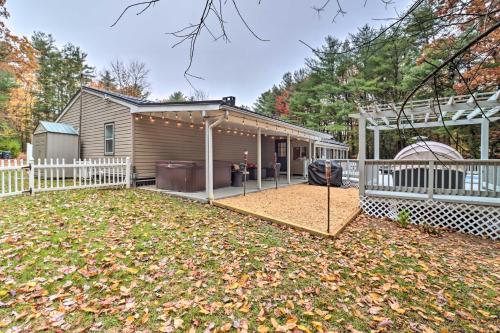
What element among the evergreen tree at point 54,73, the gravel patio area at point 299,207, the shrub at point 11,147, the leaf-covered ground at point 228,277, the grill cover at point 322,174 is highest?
the evergreen tree at point 54,73

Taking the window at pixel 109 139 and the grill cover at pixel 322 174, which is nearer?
the window at pixel 109 139

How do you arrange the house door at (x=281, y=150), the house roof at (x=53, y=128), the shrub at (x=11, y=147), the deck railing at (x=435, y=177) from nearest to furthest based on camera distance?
the deck railing at (x=435, y=177) < the house roof at (x=53, y=128) < the house door at (x=281, y=150) < the shrub at (x=11, y=147)

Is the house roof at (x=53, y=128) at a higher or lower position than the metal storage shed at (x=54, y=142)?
higher

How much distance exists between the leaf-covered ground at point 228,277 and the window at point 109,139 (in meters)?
4.96

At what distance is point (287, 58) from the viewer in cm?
308

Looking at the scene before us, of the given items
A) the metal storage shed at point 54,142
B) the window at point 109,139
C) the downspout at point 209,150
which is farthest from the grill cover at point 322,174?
the metal storage shed at point 54,142

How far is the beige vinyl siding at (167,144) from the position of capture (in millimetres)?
8945

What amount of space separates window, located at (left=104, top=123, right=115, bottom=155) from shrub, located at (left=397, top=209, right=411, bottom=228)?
9947 millimetres

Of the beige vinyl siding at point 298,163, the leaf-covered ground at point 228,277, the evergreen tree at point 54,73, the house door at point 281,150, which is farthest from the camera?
the evergreen tree at point 54,73

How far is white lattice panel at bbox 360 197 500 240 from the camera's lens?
528 centimetres

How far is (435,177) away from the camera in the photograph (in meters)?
5.84

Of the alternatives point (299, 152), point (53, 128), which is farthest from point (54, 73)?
point (299, 152)

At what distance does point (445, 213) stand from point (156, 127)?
9418mm

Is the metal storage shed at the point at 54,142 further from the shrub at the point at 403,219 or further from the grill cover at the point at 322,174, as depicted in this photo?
the shrub at the point at 403,219
